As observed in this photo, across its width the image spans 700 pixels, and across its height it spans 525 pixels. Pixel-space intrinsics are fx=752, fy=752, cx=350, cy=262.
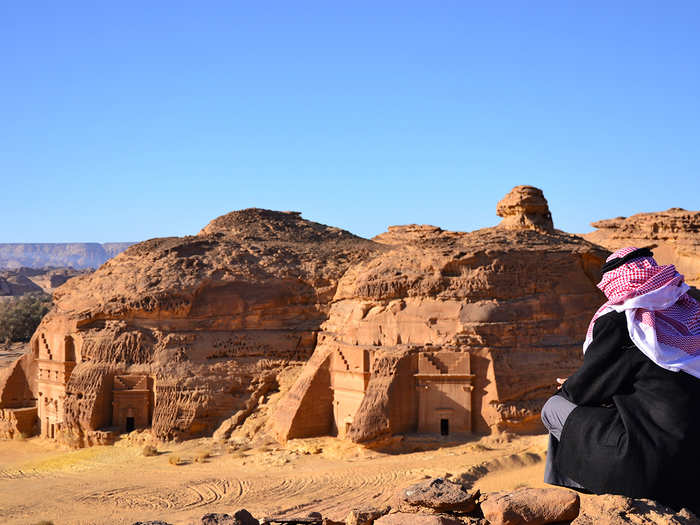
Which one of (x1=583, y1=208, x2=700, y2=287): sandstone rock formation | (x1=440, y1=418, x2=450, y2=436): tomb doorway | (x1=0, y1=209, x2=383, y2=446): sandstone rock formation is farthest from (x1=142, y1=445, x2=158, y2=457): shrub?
(x1=583, y1=208, x2=700, y2=287): sandstone rock formation

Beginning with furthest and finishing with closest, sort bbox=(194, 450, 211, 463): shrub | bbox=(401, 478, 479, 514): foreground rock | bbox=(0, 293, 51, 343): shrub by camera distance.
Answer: bbox=(0, 293, 51, 343): shrub → bbox=(194, 450, 211, 463): shrub → bbox=(401, 478, 479, 514): foreground rock

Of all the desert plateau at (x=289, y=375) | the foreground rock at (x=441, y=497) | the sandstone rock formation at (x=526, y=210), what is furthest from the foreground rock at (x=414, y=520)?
the sandstone rock formation at (x=526, y=210)

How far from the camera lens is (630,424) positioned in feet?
15.6

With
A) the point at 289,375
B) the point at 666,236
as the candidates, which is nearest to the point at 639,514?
the point at 289,375

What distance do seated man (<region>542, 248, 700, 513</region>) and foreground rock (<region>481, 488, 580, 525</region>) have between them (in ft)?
1.70

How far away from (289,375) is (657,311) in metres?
18.5

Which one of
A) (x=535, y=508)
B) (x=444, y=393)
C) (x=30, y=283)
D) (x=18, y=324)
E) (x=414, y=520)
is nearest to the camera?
(x=535, y=508)

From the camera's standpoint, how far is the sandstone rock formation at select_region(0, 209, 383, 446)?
22031 millimetres

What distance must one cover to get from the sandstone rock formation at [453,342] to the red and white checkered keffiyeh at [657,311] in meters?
14.0

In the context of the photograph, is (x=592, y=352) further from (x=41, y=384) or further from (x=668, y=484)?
(x=41, y=384)

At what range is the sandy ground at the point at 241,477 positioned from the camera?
15742mm

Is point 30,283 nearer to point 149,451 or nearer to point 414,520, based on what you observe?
point 149,451

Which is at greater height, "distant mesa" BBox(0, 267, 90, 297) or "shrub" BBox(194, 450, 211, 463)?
"distant mesa" BBox(0, 267, 90, 297)

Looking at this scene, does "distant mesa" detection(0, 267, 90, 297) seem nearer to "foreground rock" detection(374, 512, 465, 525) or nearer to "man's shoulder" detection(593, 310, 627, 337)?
"foreground rock" detection(374, 512, 465, 525)
